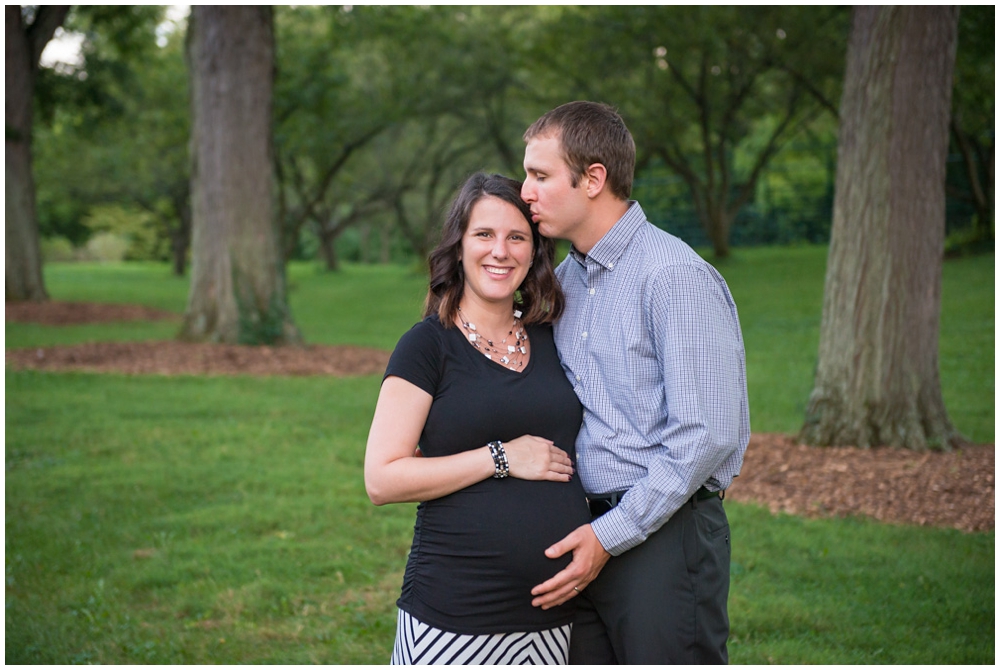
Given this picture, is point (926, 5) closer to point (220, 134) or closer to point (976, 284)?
point (220, 134)

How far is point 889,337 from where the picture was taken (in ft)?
24.5

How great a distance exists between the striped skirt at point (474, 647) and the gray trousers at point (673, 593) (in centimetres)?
21

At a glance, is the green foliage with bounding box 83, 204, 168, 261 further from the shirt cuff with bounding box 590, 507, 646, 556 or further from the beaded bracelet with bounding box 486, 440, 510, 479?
the shirt cuff with bounding box 590, 507, 646, 556

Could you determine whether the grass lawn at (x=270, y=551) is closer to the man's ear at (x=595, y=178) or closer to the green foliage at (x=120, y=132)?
the man's ear at (x=595, y=178)

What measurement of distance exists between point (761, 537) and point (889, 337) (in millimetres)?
2391

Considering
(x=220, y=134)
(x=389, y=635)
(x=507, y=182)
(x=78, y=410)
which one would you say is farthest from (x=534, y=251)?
(x=220, y=134)

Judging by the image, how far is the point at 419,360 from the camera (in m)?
2.68

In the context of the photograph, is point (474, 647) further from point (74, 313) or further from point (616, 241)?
point (74, 313)

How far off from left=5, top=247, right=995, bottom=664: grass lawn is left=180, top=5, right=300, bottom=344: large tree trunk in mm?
3028

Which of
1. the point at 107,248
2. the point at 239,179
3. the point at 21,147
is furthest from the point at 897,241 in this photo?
the point at 107,248

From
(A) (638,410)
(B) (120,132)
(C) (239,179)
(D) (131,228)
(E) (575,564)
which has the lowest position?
(E) (575,564)

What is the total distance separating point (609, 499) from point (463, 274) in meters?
0.81

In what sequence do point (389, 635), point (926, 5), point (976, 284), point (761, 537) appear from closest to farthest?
point (389, 635) < point (761, 537) < point (926, 5) < point (976, 284)

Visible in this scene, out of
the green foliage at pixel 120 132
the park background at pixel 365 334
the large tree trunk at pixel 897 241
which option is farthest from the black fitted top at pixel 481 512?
the green foliage at pixel 120 132
